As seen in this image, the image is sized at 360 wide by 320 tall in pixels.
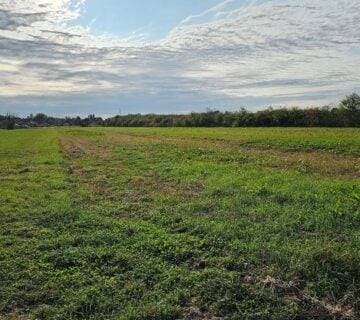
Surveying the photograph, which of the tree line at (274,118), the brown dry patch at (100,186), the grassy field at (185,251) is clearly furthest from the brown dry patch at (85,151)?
the tree line at (274,118)

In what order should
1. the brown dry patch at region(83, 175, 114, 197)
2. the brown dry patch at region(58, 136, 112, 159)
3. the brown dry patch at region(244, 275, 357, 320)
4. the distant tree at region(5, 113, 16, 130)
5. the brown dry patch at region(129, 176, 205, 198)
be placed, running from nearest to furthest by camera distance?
1. the brown dry patch at region(244, 275, 357, 320)
2. the brown dry patch at region(129, 176, 205, 198)
3. the brown dry patch at region(83, 175, 114, 197)
4. the brown dry patch at region(58, 136, 112, 159)
5. the distant tree at region(5, 113, 16, 130)

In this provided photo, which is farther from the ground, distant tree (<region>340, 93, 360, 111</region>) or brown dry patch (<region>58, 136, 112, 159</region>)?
distant tree (<region>340, 93, 360, 111</region>)

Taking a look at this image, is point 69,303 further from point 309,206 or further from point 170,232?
point 309,206

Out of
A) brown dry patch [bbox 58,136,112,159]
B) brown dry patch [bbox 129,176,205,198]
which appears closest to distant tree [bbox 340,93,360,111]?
brown dry patch [bbox 58,136,112,159]

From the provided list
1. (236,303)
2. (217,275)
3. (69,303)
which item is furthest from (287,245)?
(69,303)

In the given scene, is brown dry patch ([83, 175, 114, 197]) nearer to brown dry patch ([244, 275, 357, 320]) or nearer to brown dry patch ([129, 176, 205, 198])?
brown dry patch ([129, 176, 205, 198])

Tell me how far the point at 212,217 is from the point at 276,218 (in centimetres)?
131

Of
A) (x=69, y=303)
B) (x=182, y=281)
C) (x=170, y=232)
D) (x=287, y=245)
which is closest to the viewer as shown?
(x=69, y=303)

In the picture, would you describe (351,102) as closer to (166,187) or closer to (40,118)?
(166,187)

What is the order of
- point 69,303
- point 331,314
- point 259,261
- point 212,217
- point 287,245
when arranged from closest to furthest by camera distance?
1. point 331,314
2. point 69,303
3. point 259,261
4. point 287,245
5. point 212,217

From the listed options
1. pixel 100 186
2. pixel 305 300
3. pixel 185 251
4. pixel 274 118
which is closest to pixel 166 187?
pixel 100 186

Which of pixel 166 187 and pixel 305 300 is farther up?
pixel 166 187

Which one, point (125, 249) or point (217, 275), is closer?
point (217, 275)

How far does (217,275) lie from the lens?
612 centimetres
